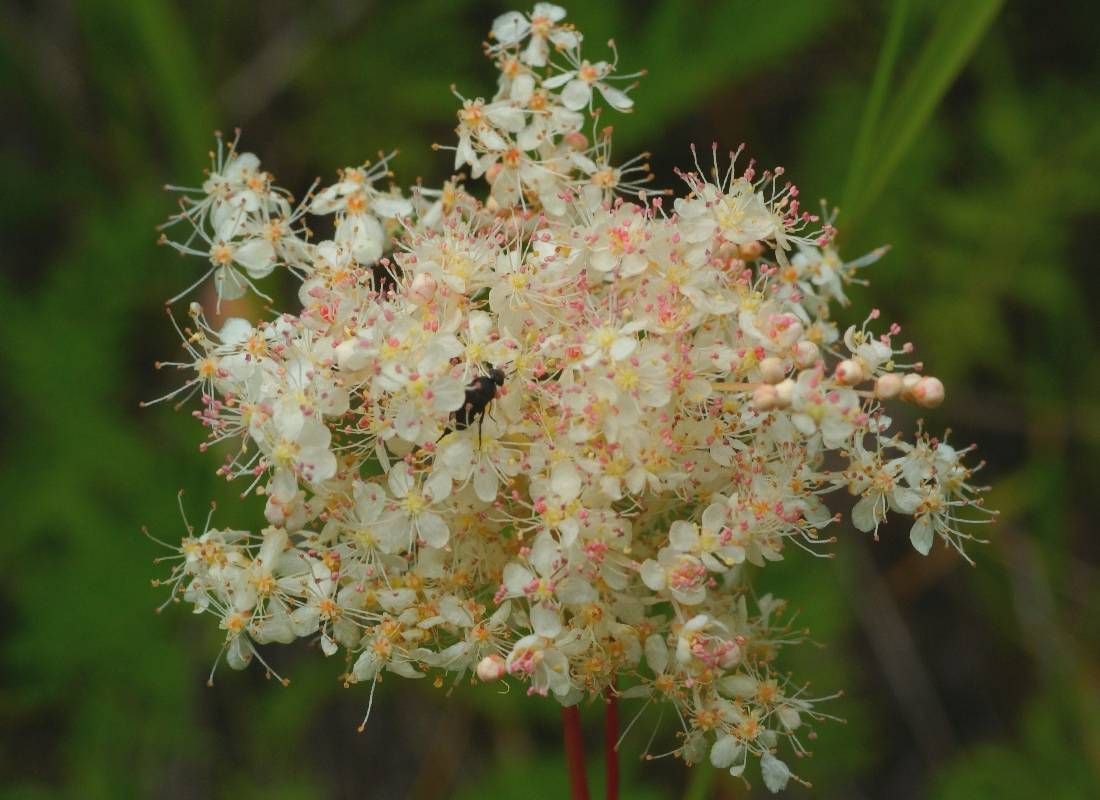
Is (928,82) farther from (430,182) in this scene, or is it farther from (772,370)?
(430,182)

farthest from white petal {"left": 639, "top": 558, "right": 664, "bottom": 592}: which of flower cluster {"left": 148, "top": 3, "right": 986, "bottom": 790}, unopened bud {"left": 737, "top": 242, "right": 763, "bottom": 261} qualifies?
unopened bud {"left": 737, "top": 242, "right": 763, "bottom": 261}

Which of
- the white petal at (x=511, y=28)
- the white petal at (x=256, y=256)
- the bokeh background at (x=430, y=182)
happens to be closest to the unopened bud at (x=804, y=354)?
the white petal at (x=511, y=28)

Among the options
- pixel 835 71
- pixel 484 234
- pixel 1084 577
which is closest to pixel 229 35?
pixel 835 71

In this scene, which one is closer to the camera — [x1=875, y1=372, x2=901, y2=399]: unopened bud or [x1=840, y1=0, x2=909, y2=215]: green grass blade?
[x1=875, y1=372, x2=901, y2=399]: unopened bud

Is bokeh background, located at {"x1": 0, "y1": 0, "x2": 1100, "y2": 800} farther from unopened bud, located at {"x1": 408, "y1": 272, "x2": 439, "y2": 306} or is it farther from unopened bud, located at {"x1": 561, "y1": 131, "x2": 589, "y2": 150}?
unopened bud, located at {"x1": 408, "y1": 272, "x2": 439, "y2": 306}

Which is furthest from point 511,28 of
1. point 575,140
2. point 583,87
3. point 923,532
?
point 923,532

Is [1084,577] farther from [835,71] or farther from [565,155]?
[565,155]
